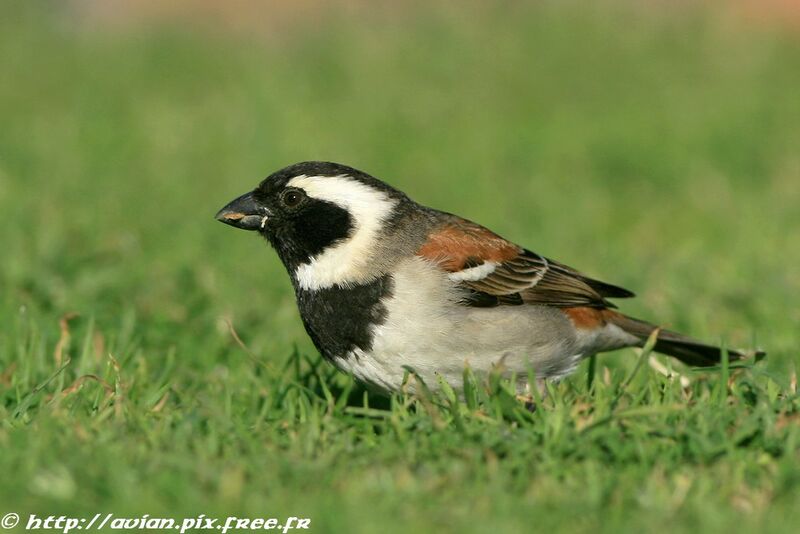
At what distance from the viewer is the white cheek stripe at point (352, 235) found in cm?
576

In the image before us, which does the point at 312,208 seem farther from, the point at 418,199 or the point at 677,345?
the point at 418,199

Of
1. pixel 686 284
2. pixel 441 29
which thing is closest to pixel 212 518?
pixel 686 284

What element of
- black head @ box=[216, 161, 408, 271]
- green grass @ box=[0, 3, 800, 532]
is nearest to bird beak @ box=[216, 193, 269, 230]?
black head @ box=[216, 161, 408, 271]

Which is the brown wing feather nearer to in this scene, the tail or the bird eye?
the tail

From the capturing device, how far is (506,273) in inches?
240

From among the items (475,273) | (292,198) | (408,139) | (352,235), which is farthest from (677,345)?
(408,139)

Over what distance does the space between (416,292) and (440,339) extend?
0.27 meters

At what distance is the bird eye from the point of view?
5.99m

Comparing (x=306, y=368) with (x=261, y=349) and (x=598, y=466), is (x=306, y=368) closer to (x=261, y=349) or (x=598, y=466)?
(x=261, y=349)

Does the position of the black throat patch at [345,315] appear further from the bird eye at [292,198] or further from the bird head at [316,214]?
the bird eye at [292,198]

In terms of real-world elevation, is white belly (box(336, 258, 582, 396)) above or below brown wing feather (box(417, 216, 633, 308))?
below

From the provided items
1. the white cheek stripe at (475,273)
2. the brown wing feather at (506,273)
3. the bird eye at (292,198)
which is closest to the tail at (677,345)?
the brown wing feather at (506,273)

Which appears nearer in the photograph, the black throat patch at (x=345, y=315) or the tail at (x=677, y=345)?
the black throat patch at (x=345, y=315)

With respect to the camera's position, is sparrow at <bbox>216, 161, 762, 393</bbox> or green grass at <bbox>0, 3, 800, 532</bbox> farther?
sparrow at <bbox>216, 161, 762, 393</bbox>
